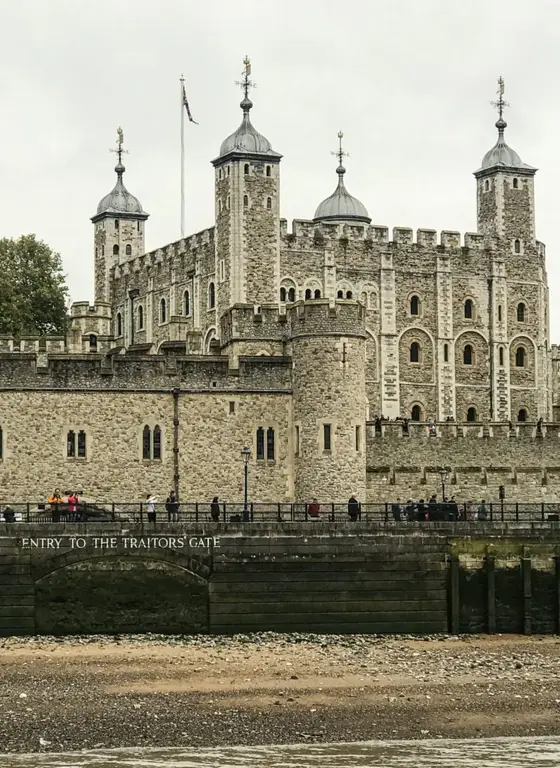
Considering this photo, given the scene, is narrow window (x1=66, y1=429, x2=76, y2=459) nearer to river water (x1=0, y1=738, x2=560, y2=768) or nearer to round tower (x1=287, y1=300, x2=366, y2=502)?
round tower (x1=287, y1=300, x2=366, y2=502)

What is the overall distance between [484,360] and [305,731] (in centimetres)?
5926

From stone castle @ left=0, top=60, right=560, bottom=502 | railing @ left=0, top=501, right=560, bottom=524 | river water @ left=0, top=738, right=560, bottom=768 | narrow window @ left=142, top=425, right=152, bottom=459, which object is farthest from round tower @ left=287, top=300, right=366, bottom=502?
river water @ left=0, top=738, right=560, bottom=768

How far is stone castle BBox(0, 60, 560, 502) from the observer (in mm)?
63844

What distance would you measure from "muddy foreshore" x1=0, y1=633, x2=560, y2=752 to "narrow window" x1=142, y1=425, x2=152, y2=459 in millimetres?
14837

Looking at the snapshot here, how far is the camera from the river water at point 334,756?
1502 inches

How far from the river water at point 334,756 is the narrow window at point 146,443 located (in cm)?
A: 2533

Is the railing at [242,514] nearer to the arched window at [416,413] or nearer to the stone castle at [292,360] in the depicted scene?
the stone castle at [292,360]

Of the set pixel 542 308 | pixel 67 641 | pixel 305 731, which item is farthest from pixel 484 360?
pixel 305 731

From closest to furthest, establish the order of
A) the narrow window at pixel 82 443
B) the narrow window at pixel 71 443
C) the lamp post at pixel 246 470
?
the lamp post at pixel 246 470 < the narrow window at pixel 71 443 < the narrow window at pixel 82 443

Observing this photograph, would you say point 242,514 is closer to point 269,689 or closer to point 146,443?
point 146,443

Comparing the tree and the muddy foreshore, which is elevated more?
the tree

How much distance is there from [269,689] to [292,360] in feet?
75.6

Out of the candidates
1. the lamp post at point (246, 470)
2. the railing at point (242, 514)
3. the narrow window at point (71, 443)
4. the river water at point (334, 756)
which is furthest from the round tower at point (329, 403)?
the river water at point (334, 756)

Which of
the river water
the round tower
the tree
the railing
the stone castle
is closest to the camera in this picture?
the river water
